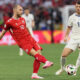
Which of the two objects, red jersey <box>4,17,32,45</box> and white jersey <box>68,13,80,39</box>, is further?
white jersey <box>68,13,80,39</box>

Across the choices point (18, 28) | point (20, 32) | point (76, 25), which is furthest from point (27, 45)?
point (76, 25)

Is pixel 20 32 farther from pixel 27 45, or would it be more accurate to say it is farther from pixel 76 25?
pixel 76 25

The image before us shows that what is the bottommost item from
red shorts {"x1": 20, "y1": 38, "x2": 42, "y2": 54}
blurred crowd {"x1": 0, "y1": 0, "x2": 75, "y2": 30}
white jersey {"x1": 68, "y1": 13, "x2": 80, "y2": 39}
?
blurred crowd {"x1": 0, "y1": 0, "x2": 75, "y2": 30}

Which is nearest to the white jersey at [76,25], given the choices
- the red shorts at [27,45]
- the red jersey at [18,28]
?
the red shorts at [27,45]

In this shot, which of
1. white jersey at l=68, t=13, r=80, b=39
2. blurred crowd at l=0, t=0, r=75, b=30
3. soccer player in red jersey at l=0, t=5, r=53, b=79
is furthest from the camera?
blurred crowd at l=0, t=0, r=75, b=30

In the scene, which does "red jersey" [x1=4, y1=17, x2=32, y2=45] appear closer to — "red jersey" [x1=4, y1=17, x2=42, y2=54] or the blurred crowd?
"red jersey" [x1=4, y1=17, x2=42, y2=54]

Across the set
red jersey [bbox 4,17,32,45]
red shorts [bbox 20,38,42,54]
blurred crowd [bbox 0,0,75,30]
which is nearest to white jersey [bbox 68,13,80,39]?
red shorts [bbox 20,38,42,54]

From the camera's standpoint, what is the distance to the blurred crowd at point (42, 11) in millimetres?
29312

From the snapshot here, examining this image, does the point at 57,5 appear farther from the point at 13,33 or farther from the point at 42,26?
the point at 13,33

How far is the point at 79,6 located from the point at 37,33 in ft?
56.2

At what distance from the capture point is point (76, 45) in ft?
34.3

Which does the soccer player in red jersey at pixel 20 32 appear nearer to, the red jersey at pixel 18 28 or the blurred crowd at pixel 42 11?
the red jersey at pixel 18 28

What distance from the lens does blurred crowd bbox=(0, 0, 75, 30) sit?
29312mm

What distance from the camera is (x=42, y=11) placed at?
30.4 meters
